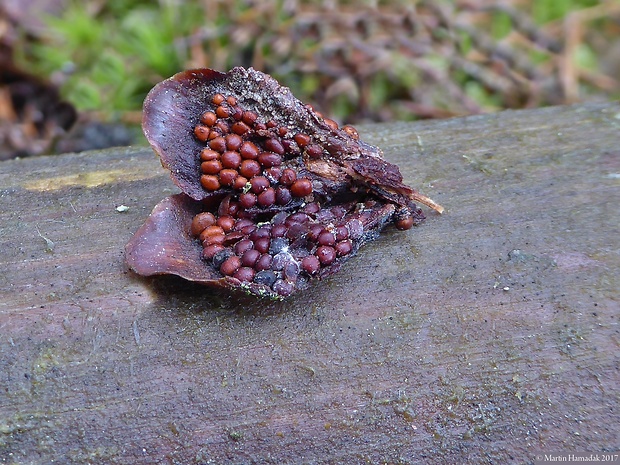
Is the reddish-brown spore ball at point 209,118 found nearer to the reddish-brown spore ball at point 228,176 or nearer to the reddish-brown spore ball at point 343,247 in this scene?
the reddish-brown spore ball at point 228,176

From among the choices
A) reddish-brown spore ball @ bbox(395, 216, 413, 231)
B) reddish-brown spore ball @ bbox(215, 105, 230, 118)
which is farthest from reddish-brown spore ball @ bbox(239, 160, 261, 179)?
reddish-brown spore ball @ bbox(395, 216, 413, 231)

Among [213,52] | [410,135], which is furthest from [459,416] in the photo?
[213,52]

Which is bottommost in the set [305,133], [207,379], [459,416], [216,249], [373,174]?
[459,416]

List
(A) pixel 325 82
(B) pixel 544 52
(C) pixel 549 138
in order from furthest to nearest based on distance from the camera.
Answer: (B) pixel 544 52, (A) pixel 325 82, (C) pixel 549 138

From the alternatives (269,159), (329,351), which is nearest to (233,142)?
(269,159)

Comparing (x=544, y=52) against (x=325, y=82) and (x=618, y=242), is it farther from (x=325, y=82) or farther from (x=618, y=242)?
(x=618, y=242)

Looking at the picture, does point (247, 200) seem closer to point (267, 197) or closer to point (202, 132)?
point (267, 197)

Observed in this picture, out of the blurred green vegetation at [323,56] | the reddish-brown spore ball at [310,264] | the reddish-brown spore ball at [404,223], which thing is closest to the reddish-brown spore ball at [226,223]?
the reddish-brown spore ball at [310,264]

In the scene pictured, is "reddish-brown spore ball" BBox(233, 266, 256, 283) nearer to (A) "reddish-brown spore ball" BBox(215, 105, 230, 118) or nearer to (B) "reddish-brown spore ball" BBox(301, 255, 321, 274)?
(B) "reddish-brown spore ball" BBox(301, 255, 321, 274)
